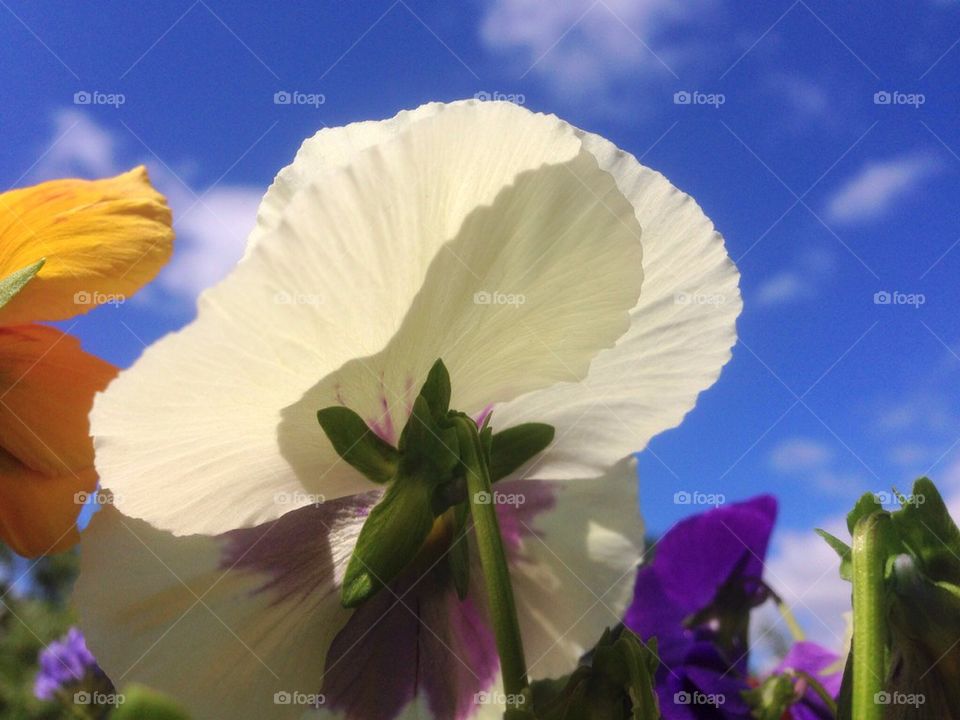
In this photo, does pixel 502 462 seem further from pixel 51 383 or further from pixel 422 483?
pixel 51 383

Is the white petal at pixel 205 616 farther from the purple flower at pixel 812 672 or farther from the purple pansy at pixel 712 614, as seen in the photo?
the purple flower at pixel 812 672

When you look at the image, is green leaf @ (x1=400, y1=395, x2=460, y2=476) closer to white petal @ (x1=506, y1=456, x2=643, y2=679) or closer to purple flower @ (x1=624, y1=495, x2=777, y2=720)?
white petal @ (x1=506, y1=456, x2=643, y2=679)

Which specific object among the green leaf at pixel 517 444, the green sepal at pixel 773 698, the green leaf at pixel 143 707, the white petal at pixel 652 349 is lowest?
the green leaf at pixel 143 707

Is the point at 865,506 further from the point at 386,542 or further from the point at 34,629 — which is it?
the point at 34,629

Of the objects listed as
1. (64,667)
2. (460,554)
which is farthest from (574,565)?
(64,667)

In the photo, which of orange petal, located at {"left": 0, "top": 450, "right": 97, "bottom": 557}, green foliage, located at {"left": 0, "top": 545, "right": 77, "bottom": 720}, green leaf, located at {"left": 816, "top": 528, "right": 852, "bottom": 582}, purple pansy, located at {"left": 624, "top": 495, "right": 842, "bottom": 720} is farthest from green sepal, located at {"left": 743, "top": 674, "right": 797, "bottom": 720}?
green foliage, located at {"left": 0, "top": 545, "right": 77, "bottom": 720}

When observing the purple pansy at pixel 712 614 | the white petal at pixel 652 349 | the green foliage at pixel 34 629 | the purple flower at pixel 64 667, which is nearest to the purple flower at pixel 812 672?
the purple pansy at pixel 712 614
